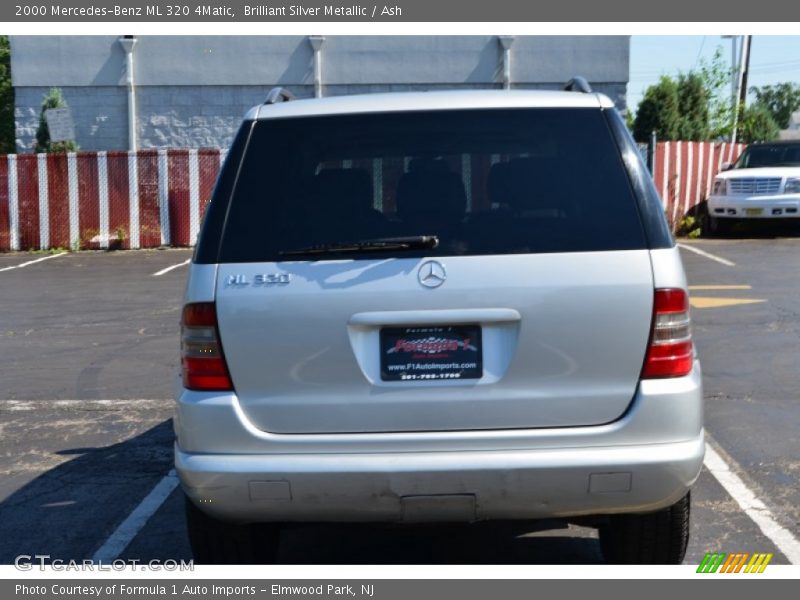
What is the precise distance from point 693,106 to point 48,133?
16.7m

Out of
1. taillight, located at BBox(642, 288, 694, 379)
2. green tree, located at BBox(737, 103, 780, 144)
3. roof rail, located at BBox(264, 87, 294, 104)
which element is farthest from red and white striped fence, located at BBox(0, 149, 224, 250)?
green tree, located at BBox(737, 103, 780, 144)

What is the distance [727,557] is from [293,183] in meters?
2.43

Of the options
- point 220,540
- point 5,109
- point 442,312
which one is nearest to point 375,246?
point 442,312

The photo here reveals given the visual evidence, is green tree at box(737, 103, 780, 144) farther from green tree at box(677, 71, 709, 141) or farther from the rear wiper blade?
the rear wiper blade

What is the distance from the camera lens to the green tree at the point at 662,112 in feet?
96.8

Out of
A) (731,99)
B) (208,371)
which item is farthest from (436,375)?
(731,99)

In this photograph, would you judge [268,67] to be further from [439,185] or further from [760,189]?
[439,185]

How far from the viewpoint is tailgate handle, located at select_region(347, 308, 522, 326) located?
3861 millimetres

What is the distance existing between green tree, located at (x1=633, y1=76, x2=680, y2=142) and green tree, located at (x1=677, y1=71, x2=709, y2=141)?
87 centimetres

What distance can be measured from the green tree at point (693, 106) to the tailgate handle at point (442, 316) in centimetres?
2786

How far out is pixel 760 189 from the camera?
66.1 ft

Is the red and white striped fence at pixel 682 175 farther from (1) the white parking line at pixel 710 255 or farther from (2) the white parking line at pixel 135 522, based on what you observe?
(2) the white parking line at pixel 135 522

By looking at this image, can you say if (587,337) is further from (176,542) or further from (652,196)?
(176,542)

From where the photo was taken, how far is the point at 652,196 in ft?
13.2
